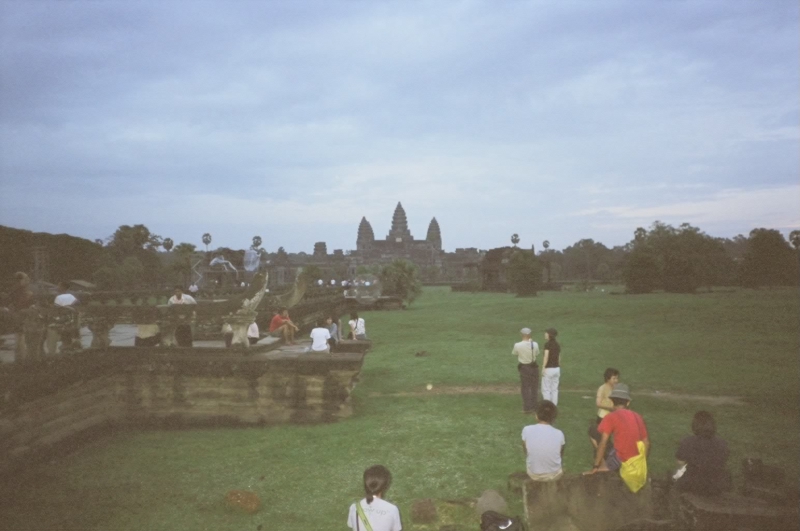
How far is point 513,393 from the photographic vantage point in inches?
488

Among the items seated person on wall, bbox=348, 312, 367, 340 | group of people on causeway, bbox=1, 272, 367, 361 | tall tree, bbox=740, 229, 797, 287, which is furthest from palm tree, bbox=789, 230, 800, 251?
group of people on causeway, bbox=1, 272, 367, 361

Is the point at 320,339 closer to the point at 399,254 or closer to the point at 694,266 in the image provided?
the point at 694,266

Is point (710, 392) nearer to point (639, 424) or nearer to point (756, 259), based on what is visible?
point (639, 424)

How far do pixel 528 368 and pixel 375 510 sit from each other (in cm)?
690

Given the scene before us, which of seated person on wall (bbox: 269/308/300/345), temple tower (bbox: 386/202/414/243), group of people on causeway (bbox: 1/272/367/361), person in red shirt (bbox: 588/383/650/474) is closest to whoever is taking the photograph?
person in red shirt (bbox: 588/383/650/474)

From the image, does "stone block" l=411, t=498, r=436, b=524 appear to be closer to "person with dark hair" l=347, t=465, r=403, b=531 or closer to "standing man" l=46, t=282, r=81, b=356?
"person with dark hair" l=347, t=465, r=403, b=531

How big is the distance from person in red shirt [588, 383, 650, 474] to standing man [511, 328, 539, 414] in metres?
4.32

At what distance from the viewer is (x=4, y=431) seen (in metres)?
7.06

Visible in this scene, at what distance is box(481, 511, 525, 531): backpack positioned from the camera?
477cm

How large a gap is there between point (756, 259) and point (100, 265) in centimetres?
6031

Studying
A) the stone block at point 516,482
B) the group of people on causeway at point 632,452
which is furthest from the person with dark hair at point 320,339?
the group of people on causeway at point 632,452

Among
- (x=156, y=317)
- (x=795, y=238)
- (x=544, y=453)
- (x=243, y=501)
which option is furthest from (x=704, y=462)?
(x=795, y=238)

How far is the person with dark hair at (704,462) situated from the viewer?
518 centimetres

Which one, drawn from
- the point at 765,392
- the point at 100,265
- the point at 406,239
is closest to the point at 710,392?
the point at 765,392
